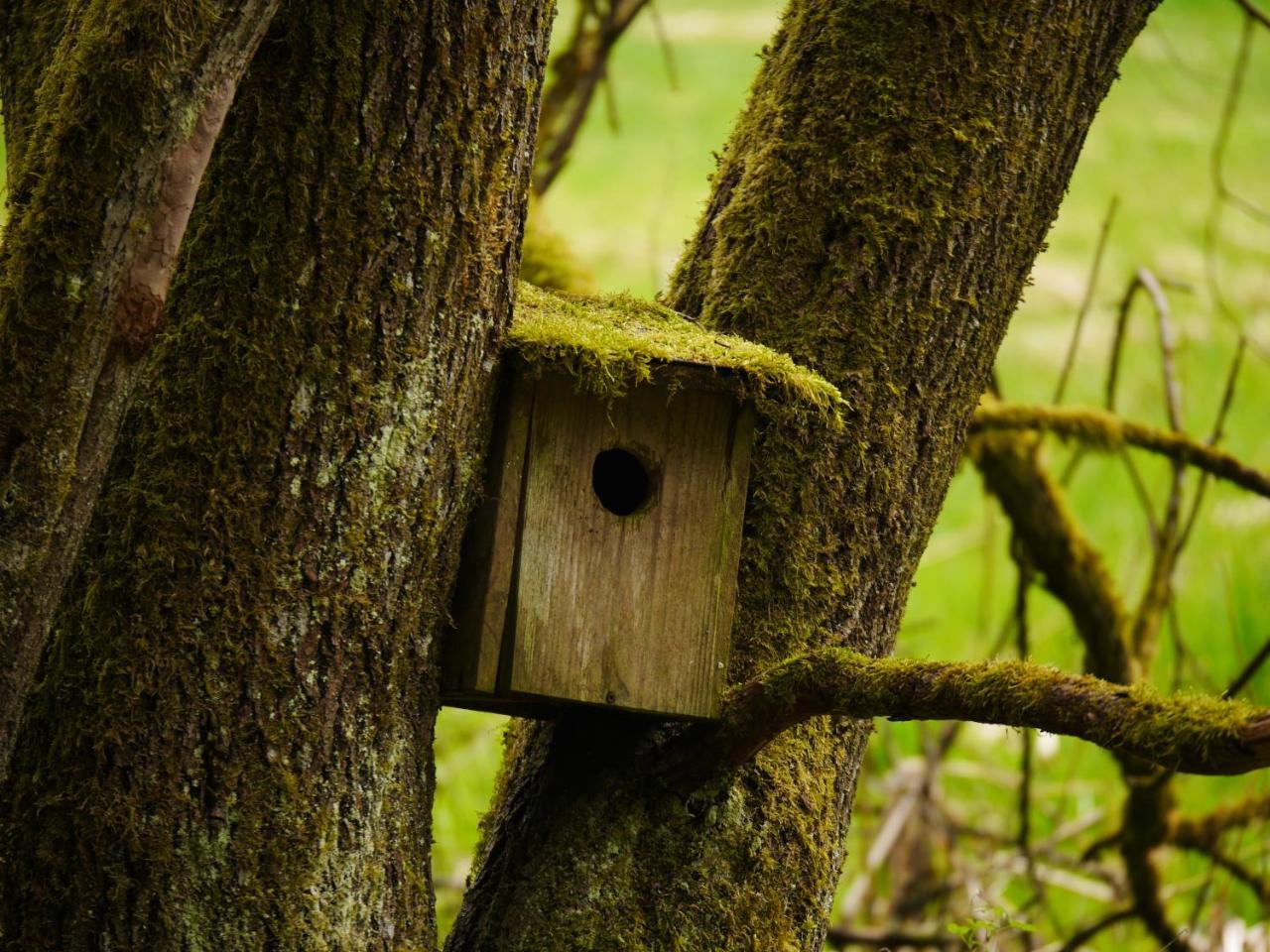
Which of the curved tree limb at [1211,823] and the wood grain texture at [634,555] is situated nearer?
the wood grain texture at [634,555]

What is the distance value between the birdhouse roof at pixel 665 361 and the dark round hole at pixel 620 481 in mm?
201

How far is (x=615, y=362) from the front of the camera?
1.75 m

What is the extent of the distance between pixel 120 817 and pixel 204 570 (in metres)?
0.28

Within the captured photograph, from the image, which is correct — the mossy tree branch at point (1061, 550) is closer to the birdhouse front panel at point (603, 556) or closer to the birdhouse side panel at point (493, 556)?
the birdhouse front panel at point (603, 556)

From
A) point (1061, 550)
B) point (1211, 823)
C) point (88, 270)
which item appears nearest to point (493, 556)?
point (88, 270)

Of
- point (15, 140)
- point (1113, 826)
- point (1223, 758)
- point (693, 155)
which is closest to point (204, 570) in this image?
point (15, 140)

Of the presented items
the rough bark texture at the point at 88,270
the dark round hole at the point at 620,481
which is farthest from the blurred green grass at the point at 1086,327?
the rough bark texture at the point at 88,270

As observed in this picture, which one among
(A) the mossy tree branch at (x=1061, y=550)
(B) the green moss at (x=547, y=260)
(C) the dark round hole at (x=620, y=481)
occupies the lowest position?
(C) the dark round hole at (x=620, y=481)

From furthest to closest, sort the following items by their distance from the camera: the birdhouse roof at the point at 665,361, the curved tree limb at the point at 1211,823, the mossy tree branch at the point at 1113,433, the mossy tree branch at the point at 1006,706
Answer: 1. the curved tree limb at the point at 1211,823
2. the mossy tree branch at the point at 1113,433
3. the birdhouse roof at the point at 665,361
4. the mossy tree branch at the point at 1006,706

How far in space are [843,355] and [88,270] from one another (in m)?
1.00

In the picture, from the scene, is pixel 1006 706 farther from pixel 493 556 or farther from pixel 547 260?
pixel 547 260

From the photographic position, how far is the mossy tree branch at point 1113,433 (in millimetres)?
2904

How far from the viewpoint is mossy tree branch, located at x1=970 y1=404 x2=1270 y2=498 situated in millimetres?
2904

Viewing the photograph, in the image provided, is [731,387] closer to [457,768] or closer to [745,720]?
[745,720]
